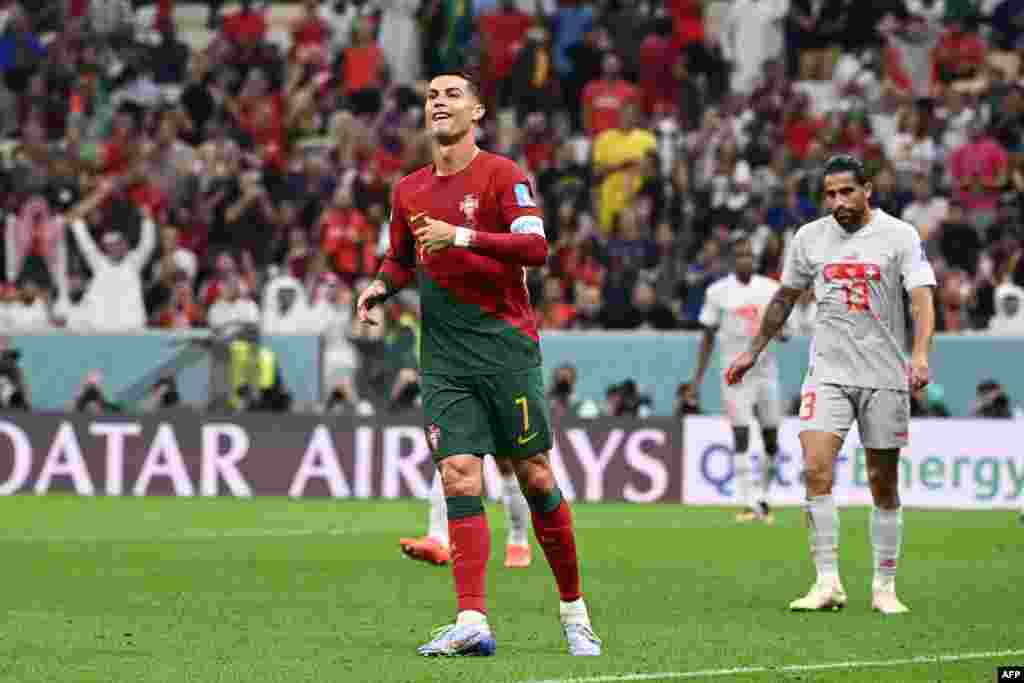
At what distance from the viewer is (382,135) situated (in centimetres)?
2786

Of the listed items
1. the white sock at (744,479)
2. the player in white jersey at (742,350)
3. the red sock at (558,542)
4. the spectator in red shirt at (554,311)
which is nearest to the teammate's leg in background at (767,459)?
the player in white jersey at (742,350)

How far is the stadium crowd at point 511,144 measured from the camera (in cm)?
2506

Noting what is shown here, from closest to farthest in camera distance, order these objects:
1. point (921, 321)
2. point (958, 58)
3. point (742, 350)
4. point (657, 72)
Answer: point (921, 321), point (742, 350), point (958, 58), point (657, 72)

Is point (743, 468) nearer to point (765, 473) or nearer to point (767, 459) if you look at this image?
point (767, 459)

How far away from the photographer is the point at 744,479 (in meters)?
20.3

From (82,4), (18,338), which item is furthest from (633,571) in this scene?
(82,4)

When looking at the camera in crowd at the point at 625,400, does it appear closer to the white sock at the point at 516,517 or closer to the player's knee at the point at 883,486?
the white sock at the point at 516,517

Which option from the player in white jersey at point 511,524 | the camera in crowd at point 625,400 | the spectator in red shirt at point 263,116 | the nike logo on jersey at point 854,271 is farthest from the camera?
the spectator in red shirt at point 263,116

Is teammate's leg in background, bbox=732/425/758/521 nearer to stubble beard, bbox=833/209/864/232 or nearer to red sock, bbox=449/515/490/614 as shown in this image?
stubble beard, bbox=833/209/864/232

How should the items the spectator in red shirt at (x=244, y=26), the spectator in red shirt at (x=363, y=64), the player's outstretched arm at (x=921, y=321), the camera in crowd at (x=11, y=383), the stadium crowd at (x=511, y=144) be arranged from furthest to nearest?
the spectator in red shirt at (x=244, y=26), the spectator in red shirt at (x=363, y=64), the stadium crowd at (x=511, y=144), the camera in crowd at (x=11, y=383), the player's outstretched arm at (x=921, y=321)

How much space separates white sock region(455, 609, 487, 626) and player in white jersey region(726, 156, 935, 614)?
2.61 meters

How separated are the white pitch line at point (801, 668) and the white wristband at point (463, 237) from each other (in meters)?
1.89

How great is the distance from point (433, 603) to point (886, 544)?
2419mm

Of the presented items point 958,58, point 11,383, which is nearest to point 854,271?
point 11,383
